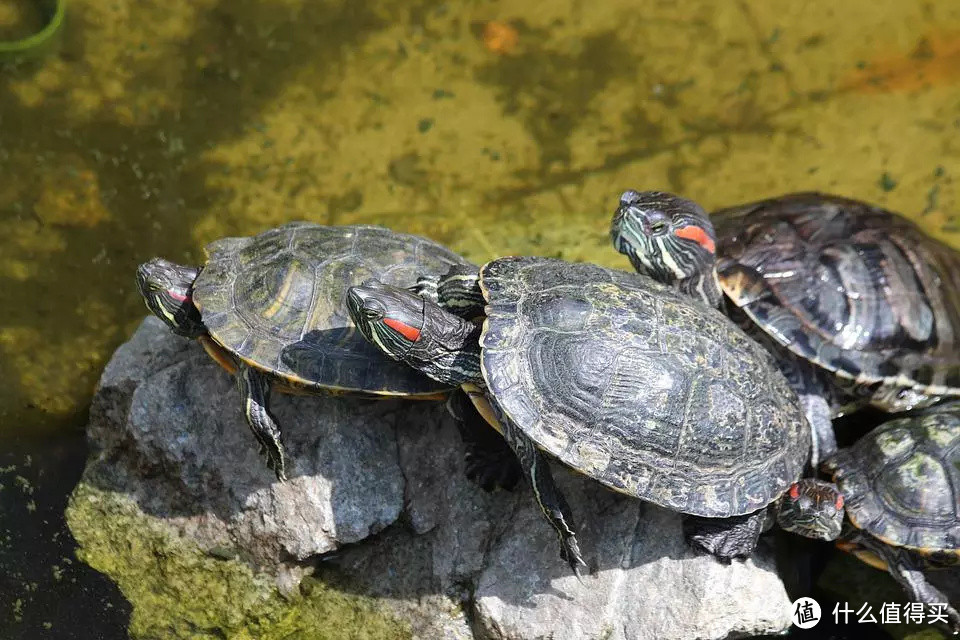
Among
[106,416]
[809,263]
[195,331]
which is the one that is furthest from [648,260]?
[106,416]

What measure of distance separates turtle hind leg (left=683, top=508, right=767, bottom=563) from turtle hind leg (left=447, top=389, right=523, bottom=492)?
0.90m

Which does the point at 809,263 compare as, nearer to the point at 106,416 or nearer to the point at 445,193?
the point at 445,193

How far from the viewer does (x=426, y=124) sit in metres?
6.76

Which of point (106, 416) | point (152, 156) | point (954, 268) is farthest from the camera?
point (152, 156)

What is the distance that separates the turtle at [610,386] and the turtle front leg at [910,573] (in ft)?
2.44

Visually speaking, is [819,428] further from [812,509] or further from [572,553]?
[572,553]

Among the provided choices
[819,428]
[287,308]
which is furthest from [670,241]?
[287,308]

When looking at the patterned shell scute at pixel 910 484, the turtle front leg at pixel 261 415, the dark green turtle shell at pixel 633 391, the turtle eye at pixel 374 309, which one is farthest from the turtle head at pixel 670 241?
the turtle front leg at pixel 261 415

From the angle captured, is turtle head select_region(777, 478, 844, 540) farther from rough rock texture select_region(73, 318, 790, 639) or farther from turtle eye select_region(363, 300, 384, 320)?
turtle eye select_region(363, 300, 384, 320)

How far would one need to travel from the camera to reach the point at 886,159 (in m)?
6.72

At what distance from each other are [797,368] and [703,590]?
5.07ft

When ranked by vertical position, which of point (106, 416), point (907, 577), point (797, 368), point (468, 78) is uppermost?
point (468, 78)

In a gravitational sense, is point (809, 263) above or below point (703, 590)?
above

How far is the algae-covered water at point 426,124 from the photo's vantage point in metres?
6.05
